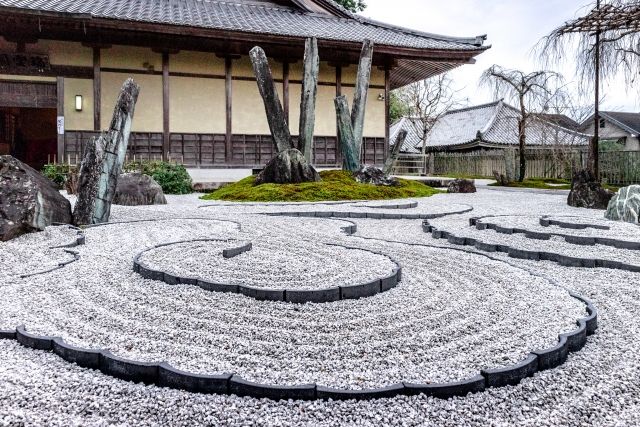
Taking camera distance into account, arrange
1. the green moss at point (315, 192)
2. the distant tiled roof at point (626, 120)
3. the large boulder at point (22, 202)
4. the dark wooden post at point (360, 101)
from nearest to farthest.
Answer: the large boulder at point (22, 202) < the green moss at point (315, 192) < the dark wooden post at point (360, 101) < the distant tiled roof at point (626, 120)

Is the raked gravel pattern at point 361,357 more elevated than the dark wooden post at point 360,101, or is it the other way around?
the dark wooden post at point 360,101

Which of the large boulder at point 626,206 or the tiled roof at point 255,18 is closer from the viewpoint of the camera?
the large boulder at point 626,206

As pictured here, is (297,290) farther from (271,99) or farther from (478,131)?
(478,131)

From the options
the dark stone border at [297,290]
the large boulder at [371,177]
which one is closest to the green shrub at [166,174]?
the large boulder at [371,177]

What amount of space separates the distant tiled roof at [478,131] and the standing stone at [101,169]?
25.0 m

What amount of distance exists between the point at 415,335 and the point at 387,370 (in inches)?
18.6

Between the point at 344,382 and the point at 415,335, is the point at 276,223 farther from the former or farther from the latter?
the point at 344,382

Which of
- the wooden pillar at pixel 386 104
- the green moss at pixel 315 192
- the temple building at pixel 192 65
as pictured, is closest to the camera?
the green moss at pixel 315 192

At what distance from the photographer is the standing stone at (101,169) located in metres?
6.41

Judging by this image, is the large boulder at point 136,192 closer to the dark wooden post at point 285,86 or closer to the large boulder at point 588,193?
the dark wooden post at point 285,86

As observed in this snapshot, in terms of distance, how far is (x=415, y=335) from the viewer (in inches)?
102

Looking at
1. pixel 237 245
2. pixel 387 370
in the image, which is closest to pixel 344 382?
pixel 387 370

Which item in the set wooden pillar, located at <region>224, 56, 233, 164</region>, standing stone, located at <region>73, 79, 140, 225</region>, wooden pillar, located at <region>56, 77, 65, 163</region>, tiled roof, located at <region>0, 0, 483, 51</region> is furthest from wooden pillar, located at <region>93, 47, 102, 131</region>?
standing stone, located at <region>73, 79, 140, 225</region>

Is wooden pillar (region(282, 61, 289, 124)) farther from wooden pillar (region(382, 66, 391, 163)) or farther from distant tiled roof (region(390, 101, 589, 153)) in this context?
distant tiled roof (region(390, 101, 589, 153))
